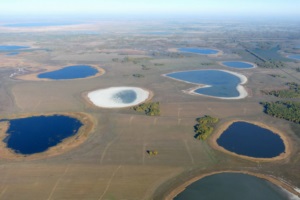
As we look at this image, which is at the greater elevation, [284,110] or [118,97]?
[284,110]

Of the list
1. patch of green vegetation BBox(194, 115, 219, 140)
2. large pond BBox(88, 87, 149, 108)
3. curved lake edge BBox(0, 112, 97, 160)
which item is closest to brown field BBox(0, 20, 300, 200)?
curved lake edge BBox(0, 112, 97, 160)

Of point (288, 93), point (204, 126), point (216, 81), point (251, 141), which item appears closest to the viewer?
point (251, 141)

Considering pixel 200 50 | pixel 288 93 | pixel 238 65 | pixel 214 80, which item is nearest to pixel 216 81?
pixel 214 80

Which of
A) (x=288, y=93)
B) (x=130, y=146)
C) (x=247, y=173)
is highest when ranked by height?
(x=288, y=93)

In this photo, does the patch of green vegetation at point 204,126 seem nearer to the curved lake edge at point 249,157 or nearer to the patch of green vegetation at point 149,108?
the curved lake edge at point 249,157

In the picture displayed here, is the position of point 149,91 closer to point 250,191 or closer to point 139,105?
point 139,105

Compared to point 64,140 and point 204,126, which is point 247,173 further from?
point 64,140

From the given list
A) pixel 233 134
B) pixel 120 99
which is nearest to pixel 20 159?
pixel 120 99
